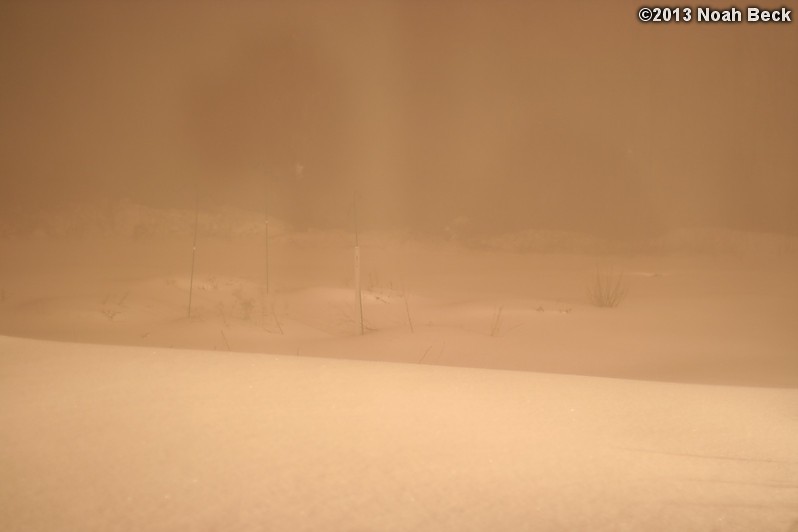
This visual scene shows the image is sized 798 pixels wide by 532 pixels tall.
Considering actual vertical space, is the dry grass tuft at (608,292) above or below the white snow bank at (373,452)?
below

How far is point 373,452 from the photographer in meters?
1.70

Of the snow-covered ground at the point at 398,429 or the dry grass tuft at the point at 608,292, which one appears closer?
the snow-covered ground at the point at 398,429

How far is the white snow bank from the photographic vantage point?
1379 mm

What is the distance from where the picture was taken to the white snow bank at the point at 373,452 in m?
1.38

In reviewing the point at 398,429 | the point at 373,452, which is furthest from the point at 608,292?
the point at 373,452

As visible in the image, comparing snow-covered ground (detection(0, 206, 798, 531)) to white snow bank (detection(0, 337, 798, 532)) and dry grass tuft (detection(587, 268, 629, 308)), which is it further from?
dry grass tuft (detection(587, 268, 629, 308))

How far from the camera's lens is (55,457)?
5.34ft

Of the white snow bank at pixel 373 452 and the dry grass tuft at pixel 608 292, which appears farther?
the dry grass tuft at pixel 608 292

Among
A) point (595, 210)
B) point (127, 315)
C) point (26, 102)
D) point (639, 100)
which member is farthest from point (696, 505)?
point (26, 102)

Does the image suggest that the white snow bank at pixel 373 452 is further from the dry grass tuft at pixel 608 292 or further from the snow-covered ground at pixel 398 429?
the dry grass tuft at pixel 608 292

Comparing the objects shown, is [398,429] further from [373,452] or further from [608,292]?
[608,292]

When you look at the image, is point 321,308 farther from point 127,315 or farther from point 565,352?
point 565,352

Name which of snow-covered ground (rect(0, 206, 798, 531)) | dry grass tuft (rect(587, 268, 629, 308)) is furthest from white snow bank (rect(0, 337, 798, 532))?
dry grass tuft (rect(587, 268, 629, 308))

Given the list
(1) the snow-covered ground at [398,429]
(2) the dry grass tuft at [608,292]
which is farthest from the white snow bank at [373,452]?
(2) the dry grass tuft at [608,292]
